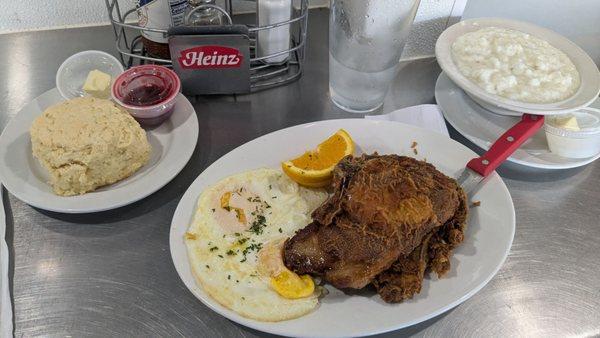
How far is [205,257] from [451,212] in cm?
49

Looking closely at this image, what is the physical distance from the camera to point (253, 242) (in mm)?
969

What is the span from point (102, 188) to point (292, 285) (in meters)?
0.49

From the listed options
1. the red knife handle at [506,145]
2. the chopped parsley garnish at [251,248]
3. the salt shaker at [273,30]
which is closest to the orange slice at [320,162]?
the chopped parsley garnish at [251,248]

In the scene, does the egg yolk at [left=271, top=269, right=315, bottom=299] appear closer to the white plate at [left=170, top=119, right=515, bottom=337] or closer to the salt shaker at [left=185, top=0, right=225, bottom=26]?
the white plate at [left=170, top=119, right=515, bottom=337]

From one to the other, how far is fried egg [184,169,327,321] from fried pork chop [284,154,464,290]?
5 cm

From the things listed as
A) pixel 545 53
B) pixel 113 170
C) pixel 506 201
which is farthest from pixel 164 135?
pixel 545 53

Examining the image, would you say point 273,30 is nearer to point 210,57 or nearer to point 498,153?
point 210,57

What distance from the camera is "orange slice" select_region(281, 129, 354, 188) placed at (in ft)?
3.40

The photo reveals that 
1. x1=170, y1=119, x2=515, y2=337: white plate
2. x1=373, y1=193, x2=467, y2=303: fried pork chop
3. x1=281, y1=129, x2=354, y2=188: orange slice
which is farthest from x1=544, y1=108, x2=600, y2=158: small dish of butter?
x1=281, y1=129, x2=354, y2=188: orange slice

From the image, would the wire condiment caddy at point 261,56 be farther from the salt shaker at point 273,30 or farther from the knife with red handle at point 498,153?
the knife with red handle at point 498,153

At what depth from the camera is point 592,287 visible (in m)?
1.01

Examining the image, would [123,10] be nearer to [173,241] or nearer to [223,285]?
[173,241]

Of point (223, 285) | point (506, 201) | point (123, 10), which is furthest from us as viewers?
point (123, 10)

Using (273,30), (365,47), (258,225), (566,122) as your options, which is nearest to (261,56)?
(273,30)
